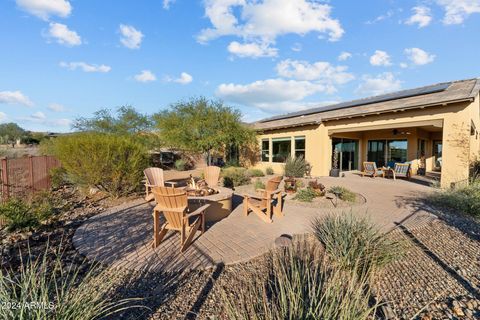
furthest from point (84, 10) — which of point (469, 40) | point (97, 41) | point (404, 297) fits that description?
point (469, 40)

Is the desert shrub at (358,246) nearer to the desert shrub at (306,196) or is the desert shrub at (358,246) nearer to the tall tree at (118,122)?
the desert shrub at (306,196)

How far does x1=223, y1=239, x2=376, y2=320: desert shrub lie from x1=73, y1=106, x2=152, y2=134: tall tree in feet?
59.7

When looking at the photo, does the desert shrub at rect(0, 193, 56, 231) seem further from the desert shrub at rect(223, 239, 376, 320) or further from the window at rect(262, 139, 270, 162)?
the window at rect(262, 139, 270, 162)

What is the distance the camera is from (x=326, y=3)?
8.81 m

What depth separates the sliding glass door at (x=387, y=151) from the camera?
14.1m

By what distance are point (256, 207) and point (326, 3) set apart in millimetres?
8535

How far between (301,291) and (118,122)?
20.1 metres

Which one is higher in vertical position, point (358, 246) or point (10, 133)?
point (10, 133)

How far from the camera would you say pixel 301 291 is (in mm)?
2221

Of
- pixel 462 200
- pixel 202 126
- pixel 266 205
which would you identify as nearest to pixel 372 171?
pixel 462 200

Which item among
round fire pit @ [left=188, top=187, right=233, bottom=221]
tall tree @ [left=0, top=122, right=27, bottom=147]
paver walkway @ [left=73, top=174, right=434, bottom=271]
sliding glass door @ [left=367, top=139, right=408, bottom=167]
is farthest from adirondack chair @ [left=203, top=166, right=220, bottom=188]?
tall tree @ [left=0, top=122, right=27, bottom=147]

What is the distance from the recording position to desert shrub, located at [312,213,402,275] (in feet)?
10.3

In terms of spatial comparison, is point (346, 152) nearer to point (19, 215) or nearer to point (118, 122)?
point (19, 215)

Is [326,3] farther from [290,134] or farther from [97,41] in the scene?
[97,41]
